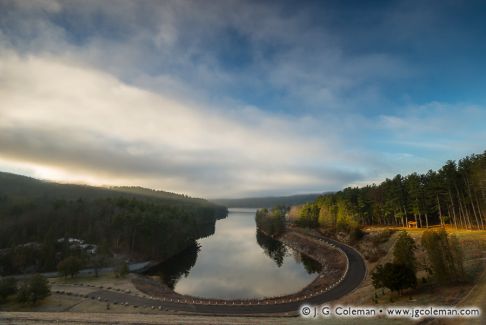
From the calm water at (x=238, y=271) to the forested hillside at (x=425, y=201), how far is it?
2689cm

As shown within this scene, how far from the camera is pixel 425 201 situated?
9244 cm

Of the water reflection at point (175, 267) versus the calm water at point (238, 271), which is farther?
the water reflection at point (175, 267)

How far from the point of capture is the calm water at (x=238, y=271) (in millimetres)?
70625

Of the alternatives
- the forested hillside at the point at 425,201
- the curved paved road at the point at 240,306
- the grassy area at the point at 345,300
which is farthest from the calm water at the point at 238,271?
the forested hillside at the point at 425,201

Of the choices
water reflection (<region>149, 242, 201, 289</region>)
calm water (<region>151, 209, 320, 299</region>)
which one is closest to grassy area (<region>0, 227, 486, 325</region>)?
water reflection (<region>149, 242, 201, 289</region>)

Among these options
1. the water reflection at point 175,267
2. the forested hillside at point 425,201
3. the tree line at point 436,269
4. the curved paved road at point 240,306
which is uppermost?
the forested hillside at point 425,201

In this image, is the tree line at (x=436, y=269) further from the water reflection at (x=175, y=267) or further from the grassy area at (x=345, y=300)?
the water reflection at (x=175, y=267)

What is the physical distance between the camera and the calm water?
70625 mm

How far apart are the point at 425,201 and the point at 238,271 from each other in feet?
198

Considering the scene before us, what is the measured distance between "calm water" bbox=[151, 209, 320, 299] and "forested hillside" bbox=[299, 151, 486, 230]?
26893mm

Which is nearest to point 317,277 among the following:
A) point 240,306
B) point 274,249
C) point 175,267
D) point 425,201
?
point 240,306

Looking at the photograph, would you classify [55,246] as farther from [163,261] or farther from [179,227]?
[179,227]

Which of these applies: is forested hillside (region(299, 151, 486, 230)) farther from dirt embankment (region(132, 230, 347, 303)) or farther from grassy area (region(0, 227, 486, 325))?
grassy area (region(0, 227, 486, 325))

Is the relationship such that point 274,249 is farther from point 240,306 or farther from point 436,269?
point 436,269
